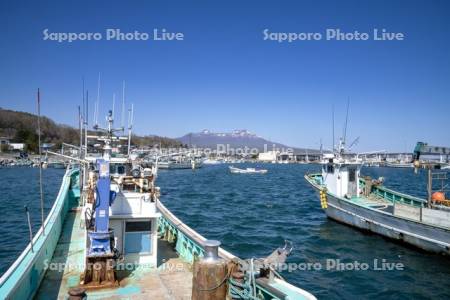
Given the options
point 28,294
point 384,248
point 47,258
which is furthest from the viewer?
point 384,248

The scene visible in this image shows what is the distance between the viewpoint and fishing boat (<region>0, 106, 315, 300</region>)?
7.21m

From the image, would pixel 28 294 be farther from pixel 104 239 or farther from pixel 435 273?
pixel 435 273

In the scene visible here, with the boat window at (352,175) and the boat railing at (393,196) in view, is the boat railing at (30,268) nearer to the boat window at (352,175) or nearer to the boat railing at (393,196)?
the boat window at (352,175)

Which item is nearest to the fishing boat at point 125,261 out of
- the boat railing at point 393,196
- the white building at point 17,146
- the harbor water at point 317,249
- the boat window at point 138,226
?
the boat window at point 138,226

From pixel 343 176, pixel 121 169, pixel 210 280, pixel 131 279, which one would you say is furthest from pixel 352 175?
pixel 210 280

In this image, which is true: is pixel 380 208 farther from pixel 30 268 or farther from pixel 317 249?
pixel 30 268

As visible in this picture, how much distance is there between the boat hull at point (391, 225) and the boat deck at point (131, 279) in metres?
13.8

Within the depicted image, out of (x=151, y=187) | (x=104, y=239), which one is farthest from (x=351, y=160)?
(x=104, y=239)

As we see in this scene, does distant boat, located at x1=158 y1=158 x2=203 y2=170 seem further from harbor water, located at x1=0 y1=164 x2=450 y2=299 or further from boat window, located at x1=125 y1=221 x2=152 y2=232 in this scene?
boat window, located at x1=125 y1=221 x2=152 y2=232

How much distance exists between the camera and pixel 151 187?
1095 cm

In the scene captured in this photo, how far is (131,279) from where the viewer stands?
9.59 metres

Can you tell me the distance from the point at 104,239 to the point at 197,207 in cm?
2766

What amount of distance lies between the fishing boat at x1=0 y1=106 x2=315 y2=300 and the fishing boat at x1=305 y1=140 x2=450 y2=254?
1343 cm

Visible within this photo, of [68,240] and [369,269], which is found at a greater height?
[68,240]
